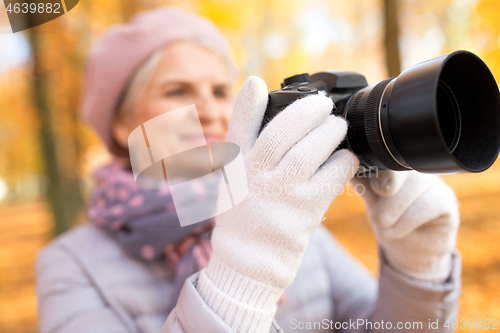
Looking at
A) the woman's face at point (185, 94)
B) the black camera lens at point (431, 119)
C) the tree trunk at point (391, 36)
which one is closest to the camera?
the black camera lens at point (431, 119)

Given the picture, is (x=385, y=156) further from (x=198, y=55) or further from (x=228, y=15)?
(x=228, y=15)

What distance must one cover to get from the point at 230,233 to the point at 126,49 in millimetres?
847

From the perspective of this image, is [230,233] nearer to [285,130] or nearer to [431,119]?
[285,130]

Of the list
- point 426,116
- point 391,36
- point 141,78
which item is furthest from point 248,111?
point 391,36

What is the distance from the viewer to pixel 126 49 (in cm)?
112

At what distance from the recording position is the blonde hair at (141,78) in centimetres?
109

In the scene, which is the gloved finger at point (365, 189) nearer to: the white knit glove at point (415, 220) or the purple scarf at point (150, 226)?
the white knit glove at point (415, 220)

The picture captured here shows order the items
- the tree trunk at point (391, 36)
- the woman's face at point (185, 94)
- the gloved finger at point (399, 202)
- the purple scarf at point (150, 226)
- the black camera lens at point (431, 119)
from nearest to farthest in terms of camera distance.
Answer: the black camera lens at point (431, 119) < the gloved finger at point (399, 202) < the purple scarf at point (150, 226) < the woman's face at point (185, 94) < the tree trunk at point (391, 36)

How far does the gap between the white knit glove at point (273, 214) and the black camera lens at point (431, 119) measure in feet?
0.21

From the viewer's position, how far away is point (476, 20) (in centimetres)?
301

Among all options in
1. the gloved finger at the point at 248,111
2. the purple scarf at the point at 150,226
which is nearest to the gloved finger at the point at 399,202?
the gloved finger at the point at 248,111

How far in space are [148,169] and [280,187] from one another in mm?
604

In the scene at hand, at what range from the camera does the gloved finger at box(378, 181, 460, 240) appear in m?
0.74

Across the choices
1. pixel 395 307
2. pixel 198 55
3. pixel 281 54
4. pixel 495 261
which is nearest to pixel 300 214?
pixel 395 307
